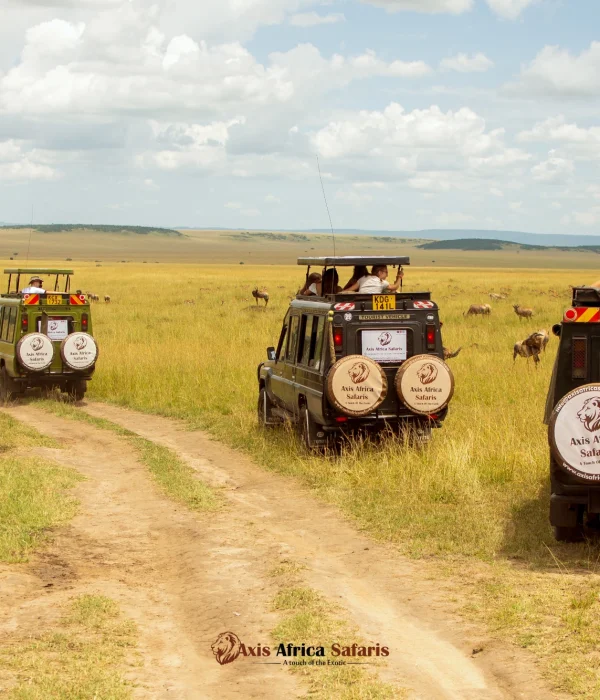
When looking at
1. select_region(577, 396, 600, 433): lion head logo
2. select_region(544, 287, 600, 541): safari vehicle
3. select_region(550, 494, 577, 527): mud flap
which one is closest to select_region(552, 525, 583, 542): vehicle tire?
select_region(544, 287, 600, 541): safari vehicle

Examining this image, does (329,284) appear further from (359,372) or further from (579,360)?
(579,360)

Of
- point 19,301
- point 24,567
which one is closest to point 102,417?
point 19,301

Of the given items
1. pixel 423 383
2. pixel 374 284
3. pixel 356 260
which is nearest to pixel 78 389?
pixel 374 284

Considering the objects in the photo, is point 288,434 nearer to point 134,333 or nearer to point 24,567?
point 24,567

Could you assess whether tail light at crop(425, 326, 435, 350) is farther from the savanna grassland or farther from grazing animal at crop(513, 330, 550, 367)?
grazing animal at crop(513, 330, 550, 367)

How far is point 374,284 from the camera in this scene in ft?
39.0

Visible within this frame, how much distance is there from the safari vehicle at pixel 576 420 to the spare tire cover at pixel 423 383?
3.18 metres

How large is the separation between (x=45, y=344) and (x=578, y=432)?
11.4 metres

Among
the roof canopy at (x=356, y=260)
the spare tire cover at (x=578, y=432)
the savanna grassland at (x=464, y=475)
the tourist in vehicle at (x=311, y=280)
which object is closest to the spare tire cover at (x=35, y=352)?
the savanna grassland at (x=464, y=475)

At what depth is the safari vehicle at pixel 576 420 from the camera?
279 inches

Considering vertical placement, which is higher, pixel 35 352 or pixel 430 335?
pixel 430 335

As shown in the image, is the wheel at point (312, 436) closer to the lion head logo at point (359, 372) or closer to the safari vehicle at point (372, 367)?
the safari vehicle at point (372, 367)

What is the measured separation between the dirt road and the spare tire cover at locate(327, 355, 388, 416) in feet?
3.43

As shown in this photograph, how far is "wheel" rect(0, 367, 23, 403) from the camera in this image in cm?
1738
